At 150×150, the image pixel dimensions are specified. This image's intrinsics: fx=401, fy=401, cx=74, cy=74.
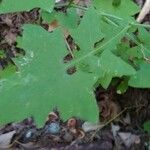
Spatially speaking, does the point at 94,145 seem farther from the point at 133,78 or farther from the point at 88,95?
the point at 88,95

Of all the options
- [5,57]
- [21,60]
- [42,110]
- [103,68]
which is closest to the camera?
[42,110]

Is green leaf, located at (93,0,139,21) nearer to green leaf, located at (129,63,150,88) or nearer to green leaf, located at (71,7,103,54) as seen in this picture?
green leaf, located at (129,63,150,88)

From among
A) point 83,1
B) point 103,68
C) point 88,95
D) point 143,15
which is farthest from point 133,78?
point 83,1

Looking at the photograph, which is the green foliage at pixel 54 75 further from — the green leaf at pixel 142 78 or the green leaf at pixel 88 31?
the green leaf at pixel 142 78

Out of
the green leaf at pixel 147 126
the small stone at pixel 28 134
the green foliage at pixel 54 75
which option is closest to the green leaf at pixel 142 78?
the green foliage at pixel 54 75

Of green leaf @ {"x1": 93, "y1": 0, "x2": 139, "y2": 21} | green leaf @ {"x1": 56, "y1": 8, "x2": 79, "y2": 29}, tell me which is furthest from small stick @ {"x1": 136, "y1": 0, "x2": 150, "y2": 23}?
green leaf @ {"x1": 56, "y1": 8, "x2": 79, "y2": 29}

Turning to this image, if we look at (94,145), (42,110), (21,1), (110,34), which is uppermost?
(21,1)

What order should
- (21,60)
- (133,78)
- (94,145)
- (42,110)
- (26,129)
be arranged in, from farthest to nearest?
1. (26,129)
2. (94,145)
3. (133,78)
4. (21,60)
5. (42,110)
